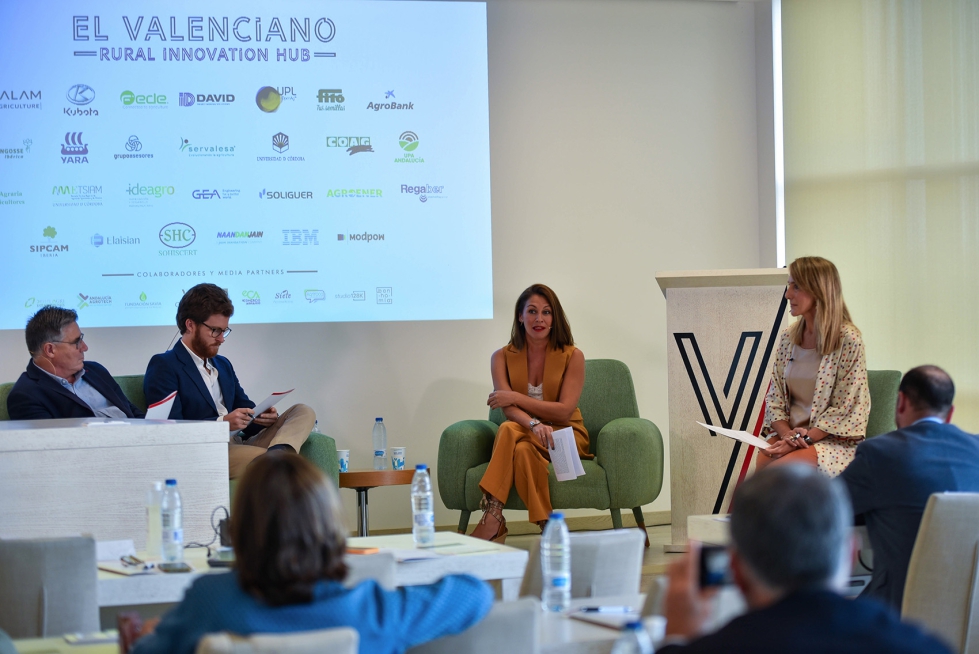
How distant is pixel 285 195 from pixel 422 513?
277 cm

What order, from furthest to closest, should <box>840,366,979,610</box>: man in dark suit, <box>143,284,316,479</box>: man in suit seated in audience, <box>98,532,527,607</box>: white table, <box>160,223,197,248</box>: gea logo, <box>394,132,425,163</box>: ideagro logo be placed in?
<box>394,132,425,163</box>: ideagro logo < <box>160,223,197,248</box>: gea logo < <box>143,284,316,479</box>: man in suit seated in audience < <box>840,366,979,610</box>: man in dark suit < <box>98,532,527,607</box>: white table

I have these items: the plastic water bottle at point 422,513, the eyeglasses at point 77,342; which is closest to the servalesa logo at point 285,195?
the eyeglasses at point 77,342

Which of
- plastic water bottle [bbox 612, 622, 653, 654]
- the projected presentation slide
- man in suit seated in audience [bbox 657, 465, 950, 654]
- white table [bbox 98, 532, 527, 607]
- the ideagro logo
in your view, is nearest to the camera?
man in suit seated in audience [bbox 657, 465, 950, 654]

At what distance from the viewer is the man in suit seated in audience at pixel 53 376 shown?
391 cm

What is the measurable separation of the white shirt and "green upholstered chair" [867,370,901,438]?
275 centimetres

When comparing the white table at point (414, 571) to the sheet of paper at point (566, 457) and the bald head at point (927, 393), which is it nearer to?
the bald head at point (927, 393)

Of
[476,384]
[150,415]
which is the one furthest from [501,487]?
[150,415]

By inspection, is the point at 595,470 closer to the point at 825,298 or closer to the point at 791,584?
the point at 825,298

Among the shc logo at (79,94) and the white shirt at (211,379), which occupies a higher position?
the shc logo at (79,94)

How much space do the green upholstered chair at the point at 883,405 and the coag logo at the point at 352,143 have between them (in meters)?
2.68

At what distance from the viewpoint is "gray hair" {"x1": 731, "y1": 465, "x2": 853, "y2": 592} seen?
1.21 meters

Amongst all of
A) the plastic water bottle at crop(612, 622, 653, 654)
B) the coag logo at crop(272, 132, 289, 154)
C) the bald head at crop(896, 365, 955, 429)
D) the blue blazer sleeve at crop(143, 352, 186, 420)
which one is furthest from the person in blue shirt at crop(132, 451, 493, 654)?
the coag logo at crop(272, 132, 289, 154)

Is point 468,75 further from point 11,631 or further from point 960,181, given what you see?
point 11,631

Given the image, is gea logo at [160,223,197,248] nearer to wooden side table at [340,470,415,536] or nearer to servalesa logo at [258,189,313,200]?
servalesa logo at [258,189,313,200]
